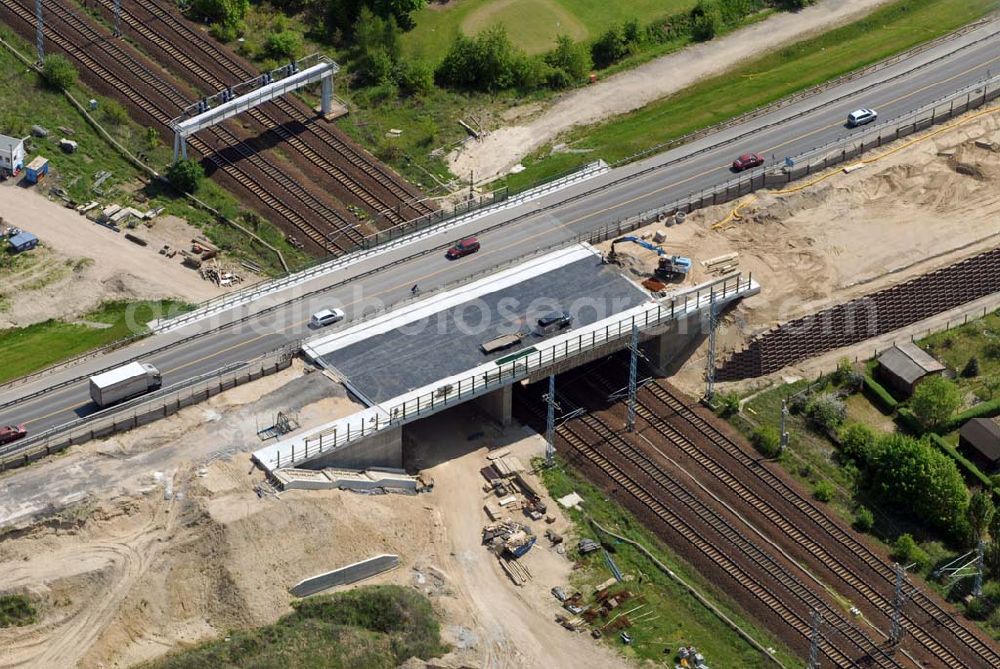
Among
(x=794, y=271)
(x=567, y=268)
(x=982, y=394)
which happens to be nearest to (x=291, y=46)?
(x=567, y=268)

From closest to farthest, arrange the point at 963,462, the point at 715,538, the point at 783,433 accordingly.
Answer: the point at 715,538
the point at 963,462
the point at 783,433

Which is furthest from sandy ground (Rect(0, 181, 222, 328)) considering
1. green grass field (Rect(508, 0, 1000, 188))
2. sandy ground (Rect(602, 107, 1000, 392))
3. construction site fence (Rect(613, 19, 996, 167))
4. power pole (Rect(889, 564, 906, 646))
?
power pole (Rect(889, 564, 906, 646))

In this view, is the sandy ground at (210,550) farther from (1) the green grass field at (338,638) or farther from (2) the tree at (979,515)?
(2) the tree at (979,515)

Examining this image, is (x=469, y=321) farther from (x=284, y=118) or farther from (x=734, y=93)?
(x=734, y=93)

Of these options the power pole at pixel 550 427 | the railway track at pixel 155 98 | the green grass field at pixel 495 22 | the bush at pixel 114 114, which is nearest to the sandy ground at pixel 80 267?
the railway track at pixel 155 98

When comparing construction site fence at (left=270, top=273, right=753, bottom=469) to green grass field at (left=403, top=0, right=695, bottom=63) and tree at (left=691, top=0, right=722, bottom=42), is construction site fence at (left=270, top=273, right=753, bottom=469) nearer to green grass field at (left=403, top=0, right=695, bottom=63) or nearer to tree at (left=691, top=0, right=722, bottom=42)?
green grass field at (left=403, top=0, right=695, bottom=63)

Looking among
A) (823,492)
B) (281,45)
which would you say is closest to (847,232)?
(823,492)

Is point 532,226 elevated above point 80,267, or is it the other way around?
point 532,226
